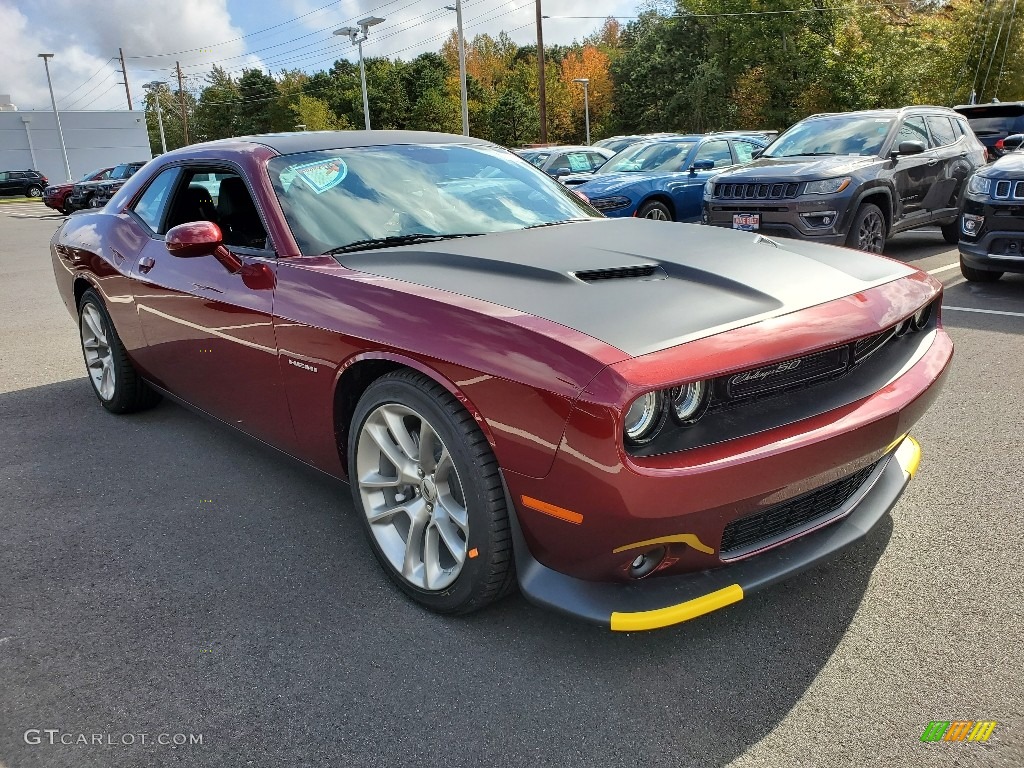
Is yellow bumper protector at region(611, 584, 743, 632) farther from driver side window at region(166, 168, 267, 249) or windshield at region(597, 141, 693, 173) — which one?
windshield at region(597, 141, 693, 173)

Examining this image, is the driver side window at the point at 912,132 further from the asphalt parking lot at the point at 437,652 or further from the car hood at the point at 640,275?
the car hood at the point at 640,275

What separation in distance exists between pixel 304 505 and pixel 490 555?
140 cm

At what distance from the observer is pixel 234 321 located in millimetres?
3188

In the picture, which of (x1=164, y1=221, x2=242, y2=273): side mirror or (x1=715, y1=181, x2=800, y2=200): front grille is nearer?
(x1=164, y1=221, x2=242, y2=273): side mirror

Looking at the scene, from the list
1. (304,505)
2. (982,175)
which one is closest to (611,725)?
(304,505)

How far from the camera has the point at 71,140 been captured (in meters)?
62.1

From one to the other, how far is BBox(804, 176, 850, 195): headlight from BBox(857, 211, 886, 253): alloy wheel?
456mm

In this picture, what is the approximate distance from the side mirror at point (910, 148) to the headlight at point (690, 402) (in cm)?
780

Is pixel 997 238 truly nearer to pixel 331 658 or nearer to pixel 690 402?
pixel 690 402

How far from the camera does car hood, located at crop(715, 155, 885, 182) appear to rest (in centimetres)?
Answer: 818

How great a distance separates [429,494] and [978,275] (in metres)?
7.06

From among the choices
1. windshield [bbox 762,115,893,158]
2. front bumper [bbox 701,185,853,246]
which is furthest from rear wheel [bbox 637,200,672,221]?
front bumper [bbox 701,185,853,246]

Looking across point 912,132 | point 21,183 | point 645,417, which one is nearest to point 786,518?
point 645,417

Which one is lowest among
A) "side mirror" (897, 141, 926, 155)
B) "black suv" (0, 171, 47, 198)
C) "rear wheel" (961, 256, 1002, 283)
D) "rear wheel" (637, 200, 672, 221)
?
"rear wheel" (961, 256, 1002, 283)
